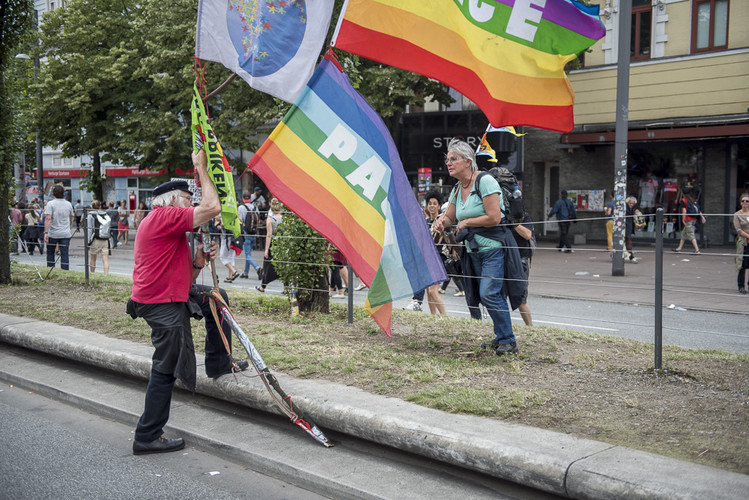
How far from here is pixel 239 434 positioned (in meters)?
5.12

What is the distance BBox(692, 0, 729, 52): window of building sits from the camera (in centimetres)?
2275

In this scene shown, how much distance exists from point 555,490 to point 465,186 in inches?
123

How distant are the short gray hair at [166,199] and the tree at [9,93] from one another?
805 cm

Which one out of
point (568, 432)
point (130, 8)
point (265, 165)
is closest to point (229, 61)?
point (265, 165)

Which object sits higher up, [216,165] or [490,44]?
[490,44]

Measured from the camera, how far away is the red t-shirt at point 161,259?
4.84m

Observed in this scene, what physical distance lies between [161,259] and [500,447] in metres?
2.56

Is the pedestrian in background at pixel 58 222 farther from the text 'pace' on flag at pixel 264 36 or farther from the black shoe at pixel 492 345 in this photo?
the black shoe at pixel 492 345

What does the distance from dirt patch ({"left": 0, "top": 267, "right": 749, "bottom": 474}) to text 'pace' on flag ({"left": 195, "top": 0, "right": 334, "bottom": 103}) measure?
7.80 ft

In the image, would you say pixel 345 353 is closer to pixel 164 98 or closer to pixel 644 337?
pixel 644 337

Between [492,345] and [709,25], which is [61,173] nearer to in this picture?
[709,25]

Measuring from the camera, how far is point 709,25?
75.5 feet

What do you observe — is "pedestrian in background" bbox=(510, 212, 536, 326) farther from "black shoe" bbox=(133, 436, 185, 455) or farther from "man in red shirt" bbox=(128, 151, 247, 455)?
"black shoe" bbox=(133, 436, 185, 455)

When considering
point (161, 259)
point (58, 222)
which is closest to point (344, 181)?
point (161, 259)
